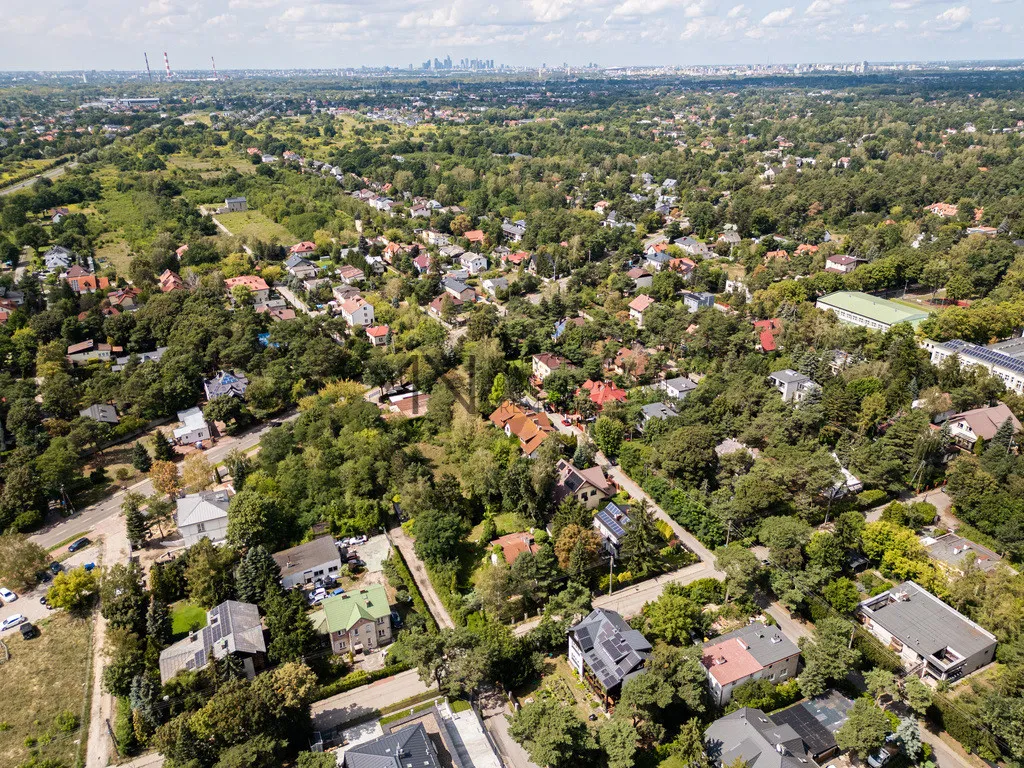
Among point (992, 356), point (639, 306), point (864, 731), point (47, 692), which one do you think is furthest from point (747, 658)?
point (639, 306)

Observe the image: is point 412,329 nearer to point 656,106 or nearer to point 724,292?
point 724,292

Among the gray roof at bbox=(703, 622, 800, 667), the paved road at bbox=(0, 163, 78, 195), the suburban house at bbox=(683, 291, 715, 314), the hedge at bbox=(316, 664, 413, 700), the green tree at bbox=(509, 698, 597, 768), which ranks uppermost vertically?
the paved road at bbox=(0, 163, 78, 195)

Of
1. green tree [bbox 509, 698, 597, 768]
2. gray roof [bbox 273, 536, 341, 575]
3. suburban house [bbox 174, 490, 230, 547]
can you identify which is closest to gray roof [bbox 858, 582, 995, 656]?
green tree [bbox 509, 698, 597, 768]

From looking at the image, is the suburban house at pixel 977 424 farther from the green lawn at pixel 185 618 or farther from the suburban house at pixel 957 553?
the green lawn at pixel 185 618

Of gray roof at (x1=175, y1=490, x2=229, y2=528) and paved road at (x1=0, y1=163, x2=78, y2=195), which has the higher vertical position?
paved road at (x1=0, y1=163, x2=78, y2=195)

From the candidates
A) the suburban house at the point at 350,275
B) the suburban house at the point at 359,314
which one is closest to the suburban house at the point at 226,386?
the suburban house at the point at 359,314

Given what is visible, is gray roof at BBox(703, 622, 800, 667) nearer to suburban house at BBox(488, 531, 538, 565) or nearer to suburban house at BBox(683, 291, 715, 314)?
suburban house at BBox(488, 531, 538, 565)

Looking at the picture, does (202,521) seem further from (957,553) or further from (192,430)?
(957,553)

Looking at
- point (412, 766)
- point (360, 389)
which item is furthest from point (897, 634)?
point (360, 389)
